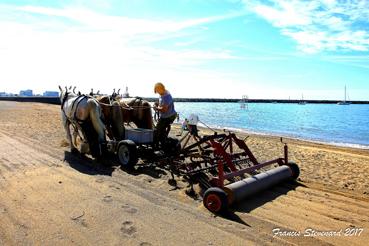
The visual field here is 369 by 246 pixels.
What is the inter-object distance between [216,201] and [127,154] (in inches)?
150

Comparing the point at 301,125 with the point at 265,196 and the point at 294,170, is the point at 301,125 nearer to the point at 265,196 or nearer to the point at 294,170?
the point at 294,170

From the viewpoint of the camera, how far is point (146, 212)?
6.27 meters

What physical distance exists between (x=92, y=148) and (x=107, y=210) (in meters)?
4.60

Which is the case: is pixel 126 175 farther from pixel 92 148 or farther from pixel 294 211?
pixel 294 211

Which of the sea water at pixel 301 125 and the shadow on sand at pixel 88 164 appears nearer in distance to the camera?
the shadow on sand at pixel 88 164

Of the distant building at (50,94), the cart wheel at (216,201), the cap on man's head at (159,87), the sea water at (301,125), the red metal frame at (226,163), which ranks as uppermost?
the distant building at (50,94)

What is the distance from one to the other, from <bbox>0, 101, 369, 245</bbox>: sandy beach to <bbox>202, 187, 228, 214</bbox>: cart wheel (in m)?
0.13

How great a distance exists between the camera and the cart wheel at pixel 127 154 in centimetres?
934

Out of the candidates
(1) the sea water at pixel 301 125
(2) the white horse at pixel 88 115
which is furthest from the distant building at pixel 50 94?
(2) the white horse at pixel 88 115

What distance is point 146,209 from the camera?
6.41 metres

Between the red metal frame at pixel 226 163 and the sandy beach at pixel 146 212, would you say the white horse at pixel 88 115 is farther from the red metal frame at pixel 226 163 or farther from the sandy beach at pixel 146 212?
the red metal frame at pixel 226 163

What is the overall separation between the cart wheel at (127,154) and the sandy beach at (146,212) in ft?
0.94

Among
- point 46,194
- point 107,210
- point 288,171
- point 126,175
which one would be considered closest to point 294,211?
point 288,171

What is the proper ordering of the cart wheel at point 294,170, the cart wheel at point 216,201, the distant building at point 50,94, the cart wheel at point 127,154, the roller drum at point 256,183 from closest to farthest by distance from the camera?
the cart wheel at point 216,201 → the roller drum at point 256,183 → the cart wheel at point 294,170 → the cart wheel at point 127,154 → the distant building at point 50,94
